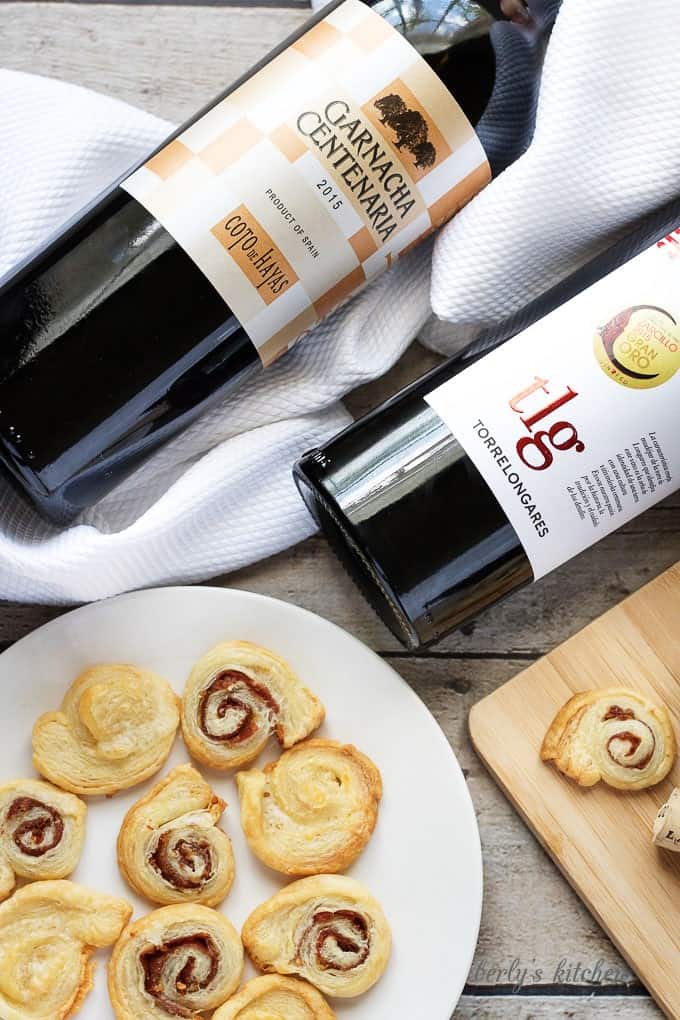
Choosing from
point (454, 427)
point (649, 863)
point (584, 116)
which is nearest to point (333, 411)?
point (454, 427)

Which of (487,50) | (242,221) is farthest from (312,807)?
(487,50)

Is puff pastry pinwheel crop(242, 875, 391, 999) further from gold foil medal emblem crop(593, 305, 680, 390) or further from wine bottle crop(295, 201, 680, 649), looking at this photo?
gold foil medal emblem crop(593, 305, 680, 390)

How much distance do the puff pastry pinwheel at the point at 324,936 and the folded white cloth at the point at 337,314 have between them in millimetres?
248

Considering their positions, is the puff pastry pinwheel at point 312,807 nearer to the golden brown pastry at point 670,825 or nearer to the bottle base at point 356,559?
the bottle base at point 356,559

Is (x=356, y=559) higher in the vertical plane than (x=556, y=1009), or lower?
higher

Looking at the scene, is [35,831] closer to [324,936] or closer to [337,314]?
[324,936]

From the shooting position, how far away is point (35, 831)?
76 centimetres

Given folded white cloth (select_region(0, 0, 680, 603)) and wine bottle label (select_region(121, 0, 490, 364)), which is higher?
wine bottle label (select_region(121, 0, 490, 364))

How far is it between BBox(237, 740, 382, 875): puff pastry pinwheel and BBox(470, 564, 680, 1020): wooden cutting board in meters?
0.10

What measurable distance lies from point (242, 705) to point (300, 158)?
385mm

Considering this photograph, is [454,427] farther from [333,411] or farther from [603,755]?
[603,755]

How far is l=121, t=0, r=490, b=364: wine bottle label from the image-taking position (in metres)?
0.68

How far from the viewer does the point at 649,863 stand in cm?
80

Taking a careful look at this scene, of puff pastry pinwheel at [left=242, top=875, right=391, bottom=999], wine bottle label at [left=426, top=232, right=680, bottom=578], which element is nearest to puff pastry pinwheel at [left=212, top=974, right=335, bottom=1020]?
puff pastry pinwheel at [left=242, top=875, right=391, bottom=999]
